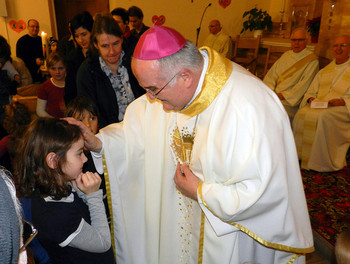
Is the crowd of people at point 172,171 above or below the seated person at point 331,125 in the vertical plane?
above

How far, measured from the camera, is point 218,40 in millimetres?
8484

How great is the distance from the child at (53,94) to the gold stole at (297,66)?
3.76 m

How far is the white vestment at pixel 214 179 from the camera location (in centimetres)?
157

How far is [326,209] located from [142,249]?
2322 mm

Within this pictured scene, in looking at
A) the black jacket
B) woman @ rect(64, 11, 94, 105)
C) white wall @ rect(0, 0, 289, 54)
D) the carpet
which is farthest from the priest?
white wall @ rect(0, 0, 289, 54)

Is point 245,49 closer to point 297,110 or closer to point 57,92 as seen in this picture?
point 297,110

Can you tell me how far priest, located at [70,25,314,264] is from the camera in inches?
61.9

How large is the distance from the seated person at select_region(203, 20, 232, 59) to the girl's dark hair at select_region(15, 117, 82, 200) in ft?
24.1

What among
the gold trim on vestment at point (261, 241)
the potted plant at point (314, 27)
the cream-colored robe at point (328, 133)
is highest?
the potted plant at point (314, 27)

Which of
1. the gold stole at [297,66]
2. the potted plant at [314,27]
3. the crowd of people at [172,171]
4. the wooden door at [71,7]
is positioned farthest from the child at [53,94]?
the wooden door at [71,7]

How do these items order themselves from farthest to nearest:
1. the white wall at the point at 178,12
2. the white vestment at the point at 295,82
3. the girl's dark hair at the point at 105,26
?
the white wall at the point at 178,12 → the white vestment at the point at 295,82 → the girl's dark hair at the point at 105,26

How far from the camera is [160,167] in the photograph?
6.82ft

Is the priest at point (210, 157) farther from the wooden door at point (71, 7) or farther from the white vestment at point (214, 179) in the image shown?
the wooden door at point (71, 7)

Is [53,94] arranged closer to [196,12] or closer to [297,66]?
[297,66]
